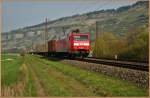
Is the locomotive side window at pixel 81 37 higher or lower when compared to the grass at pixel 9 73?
higher

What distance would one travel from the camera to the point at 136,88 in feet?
42.3

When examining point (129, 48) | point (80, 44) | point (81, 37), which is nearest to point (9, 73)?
point (80, 44)

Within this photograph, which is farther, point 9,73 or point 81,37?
point 81,37

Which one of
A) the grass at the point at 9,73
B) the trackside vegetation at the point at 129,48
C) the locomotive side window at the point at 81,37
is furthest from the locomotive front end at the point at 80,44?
the grass at the point at 9,73

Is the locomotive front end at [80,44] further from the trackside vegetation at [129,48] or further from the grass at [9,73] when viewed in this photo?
the grass at [9,73]

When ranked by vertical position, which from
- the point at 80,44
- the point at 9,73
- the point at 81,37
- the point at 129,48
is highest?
the point at 81,37

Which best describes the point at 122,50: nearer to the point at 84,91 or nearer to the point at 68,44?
the point at 68,44

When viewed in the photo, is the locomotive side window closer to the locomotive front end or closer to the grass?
the locomotive front end

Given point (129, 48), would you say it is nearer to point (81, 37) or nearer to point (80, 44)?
point (81, 37)

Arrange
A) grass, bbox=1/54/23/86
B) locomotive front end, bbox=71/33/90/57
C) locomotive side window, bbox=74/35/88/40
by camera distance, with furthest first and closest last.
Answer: locomotive side window, bbox=74/35/88/40
locomotive front end, bbox=71/33/90/57
grass, bbox=1/54/23/86

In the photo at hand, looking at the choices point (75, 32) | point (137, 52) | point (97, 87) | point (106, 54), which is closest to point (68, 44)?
point (75, 32)

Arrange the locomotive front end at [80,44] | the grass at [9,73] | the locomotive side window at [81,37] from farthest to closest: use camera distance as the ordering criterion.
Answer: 1. the locomotive side window at [81,37]
2. the locomotive front end at [80,44]
3. the grass at [9,73]

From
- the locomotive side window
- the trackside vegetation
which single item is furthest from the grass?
the trackside vegetation

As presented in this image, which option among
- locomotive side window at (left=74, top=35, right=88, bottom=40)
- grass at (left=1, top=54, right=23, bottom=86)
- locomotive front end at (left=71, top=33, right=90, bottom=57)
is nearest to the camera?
grass at (left=1, top=54, right=23, bottom=86)
